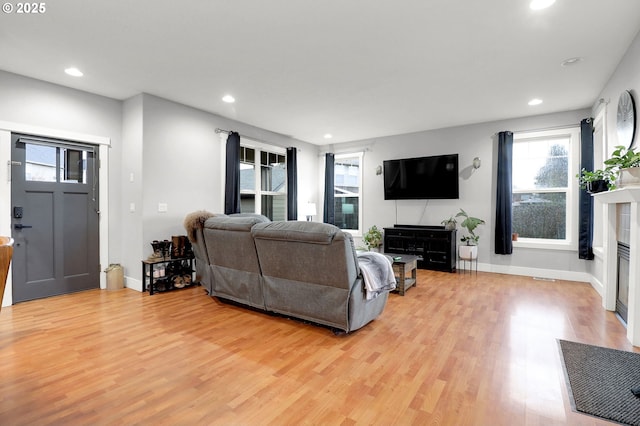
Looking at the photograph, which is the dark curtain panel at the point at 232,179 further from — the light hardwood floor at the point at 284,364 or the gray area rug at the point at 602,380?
the gray area rug at the point at 602,380

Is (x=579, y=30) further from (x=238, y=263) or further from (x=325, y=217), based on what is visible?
(x=325, y=217)

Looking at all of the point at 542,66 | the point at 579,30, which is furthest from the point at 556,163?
the point at 579,30

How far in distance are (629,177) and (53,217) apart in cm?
595

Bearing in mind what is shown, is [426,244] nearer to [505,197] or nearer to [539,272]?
[505,197]

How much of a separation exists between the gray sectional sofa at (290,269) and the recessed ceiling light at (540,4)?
7.22 ft

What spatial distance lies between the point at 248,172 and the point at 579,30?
487cm

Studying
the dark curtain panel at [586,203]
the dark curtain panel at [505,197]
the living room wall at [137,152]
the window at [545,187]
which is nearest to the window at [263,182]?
the living room wall at [137,152]

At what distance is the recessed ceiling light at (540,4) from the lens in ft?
7.53

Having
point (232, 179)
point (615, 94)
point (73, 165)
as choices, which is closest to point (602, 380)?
point (615, 94)

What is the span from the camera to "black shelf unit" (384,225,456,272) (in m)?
5.44

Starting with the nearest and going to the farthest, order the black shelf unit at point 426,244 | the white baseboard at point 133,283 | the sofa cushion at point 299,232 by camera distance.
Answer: the sofa cushion at point 299,232, the white baseboard at point 133,283, the black shelf unit at point 426,244

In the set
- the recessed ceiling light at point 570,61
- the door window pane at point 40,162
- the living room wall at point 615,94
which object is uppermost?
the recessed ceiling light at point 570,61

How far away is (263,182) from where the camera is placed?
6.23 meters

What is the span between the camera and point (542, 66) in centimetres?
336
